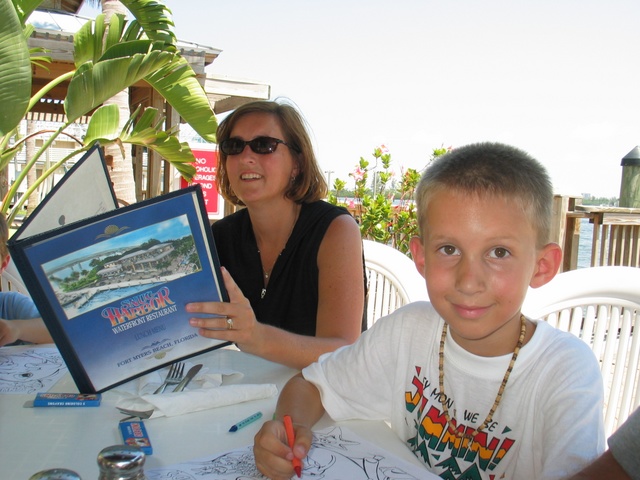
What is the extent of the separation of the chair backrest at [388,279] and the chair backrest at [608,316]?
0.64m

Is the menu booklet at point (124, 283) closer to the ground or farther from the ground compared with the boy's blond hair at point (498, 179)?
closer to the ground

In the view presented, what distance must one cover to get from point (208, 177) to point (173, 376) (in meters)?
5.03

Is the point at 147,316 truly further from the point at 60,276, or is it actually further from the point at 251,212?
the point at 251,212

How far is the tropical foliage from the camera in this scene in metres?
5.29

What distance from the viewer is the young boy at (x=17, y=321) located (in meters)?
1.67

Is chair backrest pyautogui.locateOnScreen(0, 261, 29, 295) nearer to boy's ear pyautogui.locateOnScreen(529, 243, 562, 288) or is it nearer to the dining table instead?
the dining table

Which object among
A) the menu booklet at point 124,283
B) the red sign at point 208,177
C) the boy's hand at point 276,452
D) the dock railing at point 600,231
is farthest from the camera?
the red sign at point 208,177

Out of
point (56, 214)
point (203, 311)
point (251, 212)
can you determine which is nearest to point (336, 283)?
point (251, 212)

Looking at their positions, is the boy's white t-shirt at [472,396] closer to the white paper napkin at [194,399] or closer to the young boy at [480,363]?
the young boy at [480,363]

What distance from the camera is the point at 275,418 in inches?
44.8

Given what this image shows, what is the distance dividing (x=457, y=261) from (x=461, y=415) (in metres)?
0.34

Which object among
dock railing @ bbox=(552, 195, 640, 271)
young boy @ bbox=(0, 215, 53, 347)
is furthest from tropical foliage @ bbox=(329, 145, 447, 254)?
young boy @ bbox=(0, 215, 53, 347)

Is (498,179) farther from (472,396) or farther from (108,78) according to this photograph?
(108,78)

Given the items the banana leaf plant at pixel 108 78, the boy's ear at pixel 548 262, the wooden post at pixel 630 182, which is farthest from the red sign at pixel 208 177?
the boy's ear at pixel 548 262
